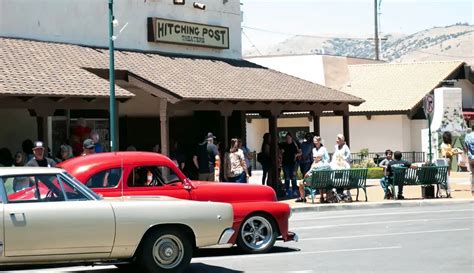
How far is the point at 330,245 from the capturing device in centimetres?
1494

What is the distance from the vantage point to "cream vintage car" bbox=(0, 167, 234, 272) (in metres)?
10.7

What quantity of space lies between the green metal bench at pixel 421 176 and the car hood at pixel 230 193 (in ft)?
34.1

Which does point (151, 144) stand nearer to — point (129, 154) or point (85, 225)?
point (129, 154)

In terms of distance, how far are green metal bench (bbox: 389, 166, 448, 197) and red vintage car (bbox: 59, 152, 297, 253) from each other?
10822 millimetres

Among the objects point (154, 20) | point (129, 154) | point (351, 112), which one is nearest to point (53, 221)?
point (129, 154)

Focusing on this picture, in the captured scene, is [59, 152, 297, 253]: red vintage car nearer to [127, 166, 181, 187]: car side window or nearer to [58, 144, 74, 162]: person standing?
[127, 166, 181, 187]: car side window

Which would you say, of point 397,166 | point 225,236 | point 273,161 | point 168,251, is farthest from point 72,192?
point 273,161

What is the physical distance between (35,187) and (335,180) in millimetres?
13769

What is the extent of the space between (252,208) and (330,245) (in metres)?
1.80

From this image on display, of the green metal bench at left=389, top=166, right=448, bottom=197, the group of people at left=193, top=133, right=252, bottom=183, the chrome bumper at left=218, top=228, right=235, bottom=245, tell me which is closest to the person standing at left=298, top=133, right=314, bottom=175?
the group of people at left=193, top=133, right=252, bottom=183

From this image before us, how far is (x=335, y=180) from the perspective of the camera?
78.5 feet

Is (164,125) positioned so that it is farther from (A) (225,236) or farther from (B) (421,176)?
(A) (225,236)

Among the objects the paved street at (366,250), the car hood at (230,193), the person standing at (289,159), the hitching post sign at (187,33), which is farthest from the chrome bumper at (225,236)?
the hitching post sign at (187,33)

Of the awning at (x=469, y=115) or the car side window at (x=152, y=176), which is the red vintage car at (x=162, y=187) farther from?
the awning at (x=469, y=115)
